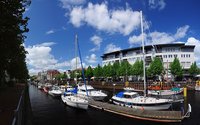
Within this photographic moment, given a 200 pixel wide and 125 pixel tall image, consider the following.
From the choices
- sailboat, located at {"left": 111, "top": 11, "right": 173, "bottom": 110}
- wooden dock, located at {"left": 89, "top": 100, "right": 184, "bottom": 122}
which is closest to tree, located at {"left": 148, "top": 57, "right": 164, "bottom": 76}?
sailboat, located at {"left": 111, "top": 11, "right": 173, "bottom": 110}

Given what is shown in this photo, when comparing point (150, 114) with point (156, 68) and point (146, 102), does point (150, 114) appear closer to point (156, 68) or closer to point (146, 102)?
point (146, 102)

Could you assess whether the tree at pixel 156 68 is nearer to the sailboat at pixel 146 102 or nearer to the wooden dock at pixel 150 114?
the sailboat at pixel 146 102

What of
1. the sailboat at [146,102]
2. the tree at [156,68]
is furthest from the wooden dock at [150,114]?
the tree at [156,68]

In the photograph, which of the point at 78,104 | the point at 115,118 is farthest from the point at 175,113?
the point at 78,104

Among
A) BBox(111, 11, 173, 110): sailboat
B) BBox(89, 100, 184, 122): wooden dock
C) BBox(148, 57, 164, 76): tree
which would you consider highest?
BBox(148, 57, 164, 76): tree

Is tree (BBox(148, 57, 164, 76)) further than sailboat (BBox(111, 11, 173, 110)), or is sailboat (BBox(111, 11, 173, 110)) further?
tree (BBox(148, 57, 164, 76))

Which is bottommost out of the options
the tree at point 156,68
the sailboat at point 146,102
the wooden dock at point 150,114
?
the wooden dock at point 150,114

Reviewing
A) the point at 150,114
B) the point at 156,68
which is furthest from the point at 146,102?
the point at 156,68

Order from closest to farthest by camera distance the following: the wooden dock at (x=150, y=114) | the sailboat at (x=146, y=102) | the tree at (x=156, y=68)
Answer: the wooden dock at (x=150, y=114), the sailboat at (x=146, y=102), the tree at (x=156, y=68)

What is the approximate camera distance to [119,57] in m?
143

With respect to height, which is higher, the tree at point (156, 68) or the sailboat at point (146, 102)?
the tree at point (156, 68)

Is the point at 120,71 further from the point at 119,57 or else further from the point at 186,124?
the point at 186,124

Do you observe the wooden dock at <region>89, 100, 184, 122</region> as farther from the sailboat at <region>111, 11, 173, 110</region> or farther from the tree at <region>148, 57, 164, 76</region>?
the tree at <region>148, 57, 164, 76</region>

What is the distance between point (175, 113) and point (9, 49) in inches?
909
